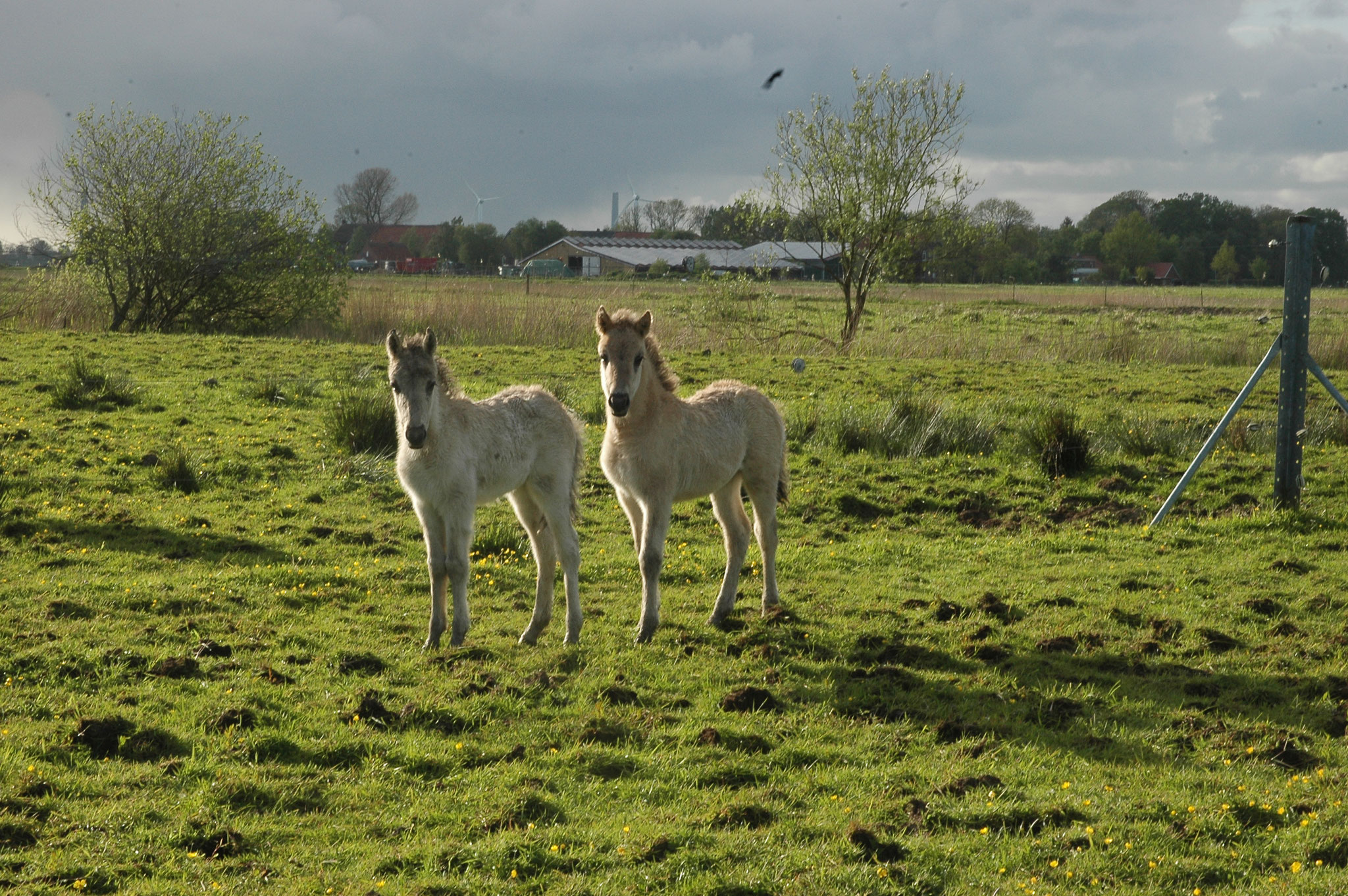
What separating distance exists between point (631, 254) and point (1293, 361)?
8971cm

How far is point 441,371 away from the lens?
298 inches

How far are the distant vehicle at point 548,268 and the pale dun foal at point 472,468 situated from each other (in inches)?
3023

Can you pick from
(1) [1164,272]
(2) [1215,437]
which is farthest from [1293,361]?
(1) [1164,272]

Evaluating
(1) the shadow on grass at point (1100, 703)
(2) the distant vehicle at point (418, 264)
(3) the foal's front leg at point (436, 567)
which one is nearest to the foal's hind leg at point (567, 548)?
(3) the foal's front leg at point (436, 567)

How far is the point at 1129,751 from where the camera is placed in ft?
19.1

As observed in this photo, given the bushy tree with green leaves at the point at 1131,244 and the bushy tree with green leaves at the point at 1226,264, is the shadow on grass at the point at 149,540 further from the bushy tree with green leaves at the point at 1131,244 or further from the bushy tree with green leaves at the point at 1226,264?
the bushy tree with green leaves at the point at 1226,264

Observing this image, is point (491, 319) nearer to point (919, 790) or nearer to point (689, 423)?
point (689, 423)

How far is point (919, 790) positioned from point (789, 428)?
31.3 feet

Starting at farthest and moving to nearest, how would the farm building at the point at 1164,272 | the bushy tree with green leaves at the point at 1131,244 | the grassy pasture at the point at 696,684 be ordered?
the bushy tree with green leaves at the point at 1131,244 < the farm building at the point at 1164,272 < the grassy pasture at the point at 696,684

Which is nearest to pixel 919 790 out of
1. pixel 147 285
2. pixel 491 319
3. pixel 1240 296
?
pixel 491 319

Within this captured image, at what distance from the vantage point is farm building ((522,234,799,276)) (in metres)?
94.0

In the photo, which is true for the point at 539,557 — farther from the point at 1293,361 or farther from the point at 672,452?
the point at 1293,361

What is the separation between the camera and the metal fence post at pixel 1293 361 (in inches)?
412

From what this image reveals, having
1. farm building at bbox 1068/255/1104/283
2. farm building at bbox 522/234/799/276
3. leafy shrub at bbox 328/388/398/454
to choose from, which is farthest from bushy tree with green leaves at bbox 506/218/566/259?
leafy shrub at bbox 328/388/398/454
